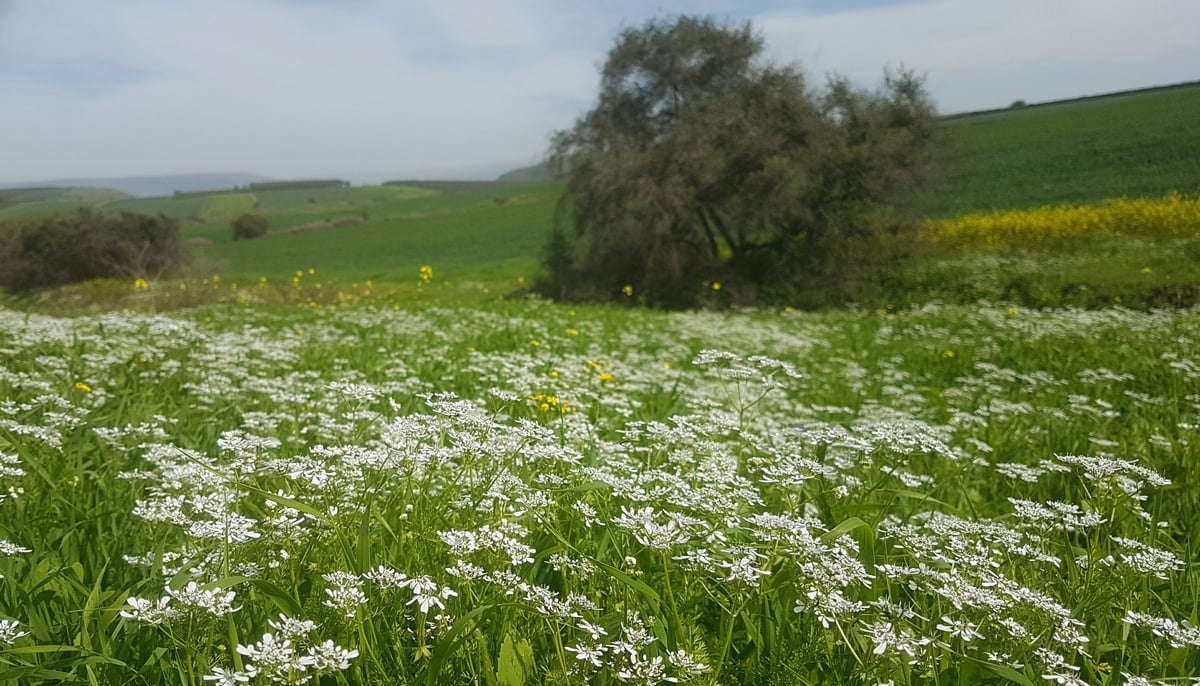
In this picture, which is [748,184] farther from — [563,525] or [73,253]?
[73,253]

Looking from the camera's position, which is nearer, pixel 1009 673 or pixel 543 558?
pixel 1009 673

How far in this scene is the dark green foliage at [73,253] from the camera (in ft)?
73.8

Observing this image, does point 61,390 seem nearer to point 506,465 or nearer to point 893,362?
point 506,465

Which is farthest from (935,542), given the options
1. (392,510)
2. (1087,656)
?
(392,510)

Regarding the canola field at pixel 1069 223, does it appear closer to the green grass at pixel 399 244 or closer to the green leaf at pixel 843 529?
the green grass at pixel 399 244

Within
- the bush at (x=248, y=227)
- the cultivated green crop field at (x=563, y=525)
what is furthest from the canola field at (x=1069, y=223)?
the bush at (x=248, y=227)

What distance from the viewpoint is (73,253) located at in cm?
2300

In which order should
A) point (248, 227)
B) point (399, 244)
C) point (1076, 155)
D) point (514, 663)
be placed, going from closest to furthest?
1. point (514, 663)
2. point (1076, 155)
3. point (399, 244)
4. point (248, 227)

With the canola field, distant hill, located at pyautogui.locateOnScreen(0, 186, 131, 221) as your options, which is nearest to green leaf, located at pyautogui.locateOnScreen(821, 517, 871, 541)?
the canola field

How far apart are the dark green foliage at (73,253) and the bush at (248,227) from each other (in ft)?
100

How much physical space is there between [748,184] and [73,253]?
75.8ft

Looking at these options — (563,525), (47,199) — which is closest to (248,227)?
(47,199)

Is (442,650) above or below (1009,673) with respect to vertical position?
above

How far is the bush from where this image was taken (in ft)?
174
